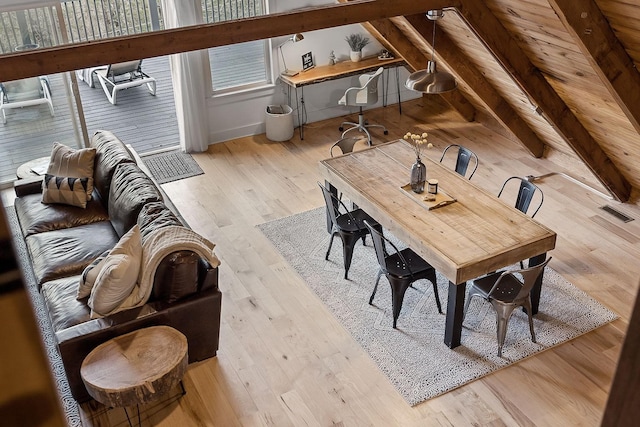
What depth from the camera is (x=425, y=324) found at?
489 centimetres

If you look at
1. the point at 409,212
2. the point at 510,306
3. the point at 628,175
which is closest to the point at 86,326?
the point at 409,212

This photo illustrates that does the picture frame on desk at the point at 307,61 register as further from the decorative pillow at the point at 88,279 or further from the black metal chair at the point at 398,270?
the decorative pillow at the point at 88,279

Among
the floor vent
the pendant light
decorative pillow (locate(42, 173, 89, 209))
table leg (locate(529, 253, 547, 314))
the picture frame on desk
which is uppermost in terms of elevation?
the pendant light

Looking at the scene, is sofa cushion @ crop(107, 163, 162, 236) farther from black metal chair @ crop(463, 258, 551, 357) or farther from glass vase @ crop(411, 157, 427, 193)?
black metal chair @ crop(463, 258, 551, 357)

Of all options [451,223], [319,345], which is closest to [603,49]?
[451,223]

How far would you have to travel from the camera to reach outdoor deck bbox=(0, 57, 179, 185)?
23.0 ft

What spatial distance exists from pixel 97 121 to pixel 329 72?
3.16m

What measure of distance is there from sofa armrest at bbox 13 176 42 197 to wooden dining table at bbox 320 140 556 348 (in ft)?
8.32

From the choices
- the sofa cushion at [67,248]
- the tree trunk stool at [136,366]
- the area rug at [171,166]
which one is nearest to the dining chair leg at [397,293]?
the tree trunk stool at [136,366]

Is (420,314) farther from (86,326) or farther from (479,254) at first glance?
(86,326)

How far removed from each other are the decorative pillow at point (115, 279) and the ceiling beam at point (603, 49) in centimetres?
296

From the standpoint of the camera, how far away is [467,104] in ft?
26.9

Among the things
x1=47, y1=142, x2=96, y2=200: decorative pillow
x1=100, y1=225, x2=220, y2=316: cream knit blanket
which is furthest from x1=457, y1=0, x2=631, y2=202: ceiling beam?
x1=47, y1=142, x2=96, y2=200: decorative pillow

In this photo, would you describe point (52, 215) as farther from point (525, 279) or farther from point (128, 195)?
point (525, 279)
